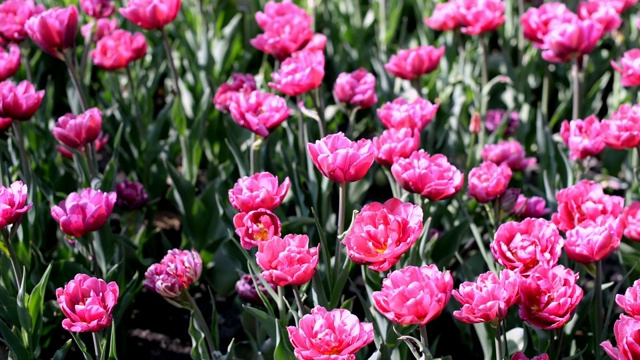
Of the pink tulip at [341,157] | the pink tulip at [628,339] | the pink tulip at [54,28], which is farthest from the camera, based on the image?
the pink tulip at [54,28]

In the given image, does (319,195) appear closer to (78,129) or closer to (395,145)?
(395,145)

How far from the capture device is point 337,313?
4.57 feet

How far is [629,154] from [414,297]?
1570 millimetres

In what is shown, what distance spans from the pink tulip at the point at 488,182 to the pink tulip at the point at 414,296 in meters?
0.54

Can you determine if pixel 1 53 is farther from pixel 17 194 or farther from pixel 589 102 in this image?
pixel 589 102

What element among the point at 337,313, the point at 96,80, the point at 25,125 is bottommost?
the point at 96,80

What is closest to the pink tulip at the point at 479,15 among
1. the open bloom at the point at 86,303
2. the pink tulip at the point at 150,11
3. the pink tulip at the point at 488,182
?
the pink tulip at the point at 488,182

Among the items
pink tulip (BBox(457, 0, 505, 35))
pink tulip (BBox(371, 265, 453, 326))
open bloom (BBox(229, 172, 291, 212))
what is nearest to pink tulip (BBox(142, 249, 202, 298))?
open bloom (BBox(229, 172, 291, 212))

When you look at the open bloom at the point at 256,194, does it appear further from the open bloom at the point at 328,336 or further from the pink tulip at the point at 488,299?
the pink tulip at the point at 488,299

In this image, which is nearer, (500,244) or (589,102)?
(500,244)

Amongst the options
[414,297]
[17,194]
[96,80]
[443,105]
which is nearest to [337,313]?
[414,297]

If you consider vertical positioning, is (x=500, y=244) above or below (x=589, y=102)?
above

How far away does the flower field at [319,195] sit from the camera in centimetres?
150

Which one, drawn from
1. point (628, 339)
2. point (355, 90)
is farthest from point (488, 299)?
point (355, 90)
